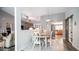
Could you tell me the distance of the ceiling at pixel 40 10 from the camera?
11.5ft

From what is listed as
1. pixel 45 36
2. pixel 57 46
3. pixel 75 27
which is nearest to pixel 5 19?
pixel 45 36

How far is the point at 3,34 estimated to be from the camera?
361 centimetres

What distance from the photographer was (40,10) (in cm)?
360

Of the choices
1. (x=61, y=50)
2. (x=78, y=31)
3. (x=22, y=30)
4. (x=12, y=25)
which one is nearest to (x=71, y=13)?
(x=78, y=31)

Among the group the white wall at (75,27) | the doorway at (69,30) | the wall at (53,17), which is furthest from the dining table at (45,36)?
the white wall at (75,27)

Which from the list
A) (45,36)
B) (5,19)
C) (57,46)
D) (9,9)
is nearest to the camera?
(9,9)

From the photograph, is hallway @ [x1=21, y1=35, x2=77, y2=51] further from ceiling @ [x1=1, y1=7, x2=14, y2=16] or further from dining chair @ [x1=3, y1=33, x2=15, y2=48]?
ceiling @ [x1=1, y1=7, x2=14, y2=16]

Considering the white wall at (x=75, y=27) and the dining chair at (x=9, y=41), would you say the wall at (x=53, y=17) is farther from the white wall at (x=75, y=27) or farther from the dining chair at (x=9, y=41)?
the dining chair at (x=9, y=41)

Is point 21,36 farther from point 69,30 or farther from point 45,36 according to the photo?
point 69,30

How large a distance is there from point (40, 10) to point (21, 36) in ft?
3.96

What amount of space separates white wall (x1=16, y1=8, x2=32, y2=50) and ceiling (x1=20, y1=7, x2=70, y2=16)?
0.26 m
